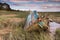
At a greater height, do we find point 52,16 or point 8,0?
point 8,0

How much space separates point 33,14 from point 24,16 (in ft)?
0.60

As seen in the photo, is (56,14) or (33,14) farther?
(56,14)

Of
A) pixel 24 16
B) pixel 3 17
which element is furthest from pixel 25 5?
pixel 3 17

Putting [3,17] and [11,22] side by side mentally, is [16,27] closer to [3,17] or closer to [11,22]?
[11,22]

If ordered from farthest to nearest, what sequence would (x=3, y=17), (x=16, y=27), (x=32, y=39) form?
1. (x=3, y=17)
2. (x=16, y=27)
3. (x=32, y=39)

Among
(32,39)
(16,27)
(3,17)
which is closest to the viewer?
(32,39)

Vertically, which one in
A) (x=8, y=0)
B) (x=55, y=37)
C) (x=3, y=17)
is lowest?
(x=55, y=37)

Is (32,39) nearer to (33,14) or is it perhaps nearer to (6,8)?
(33,14)

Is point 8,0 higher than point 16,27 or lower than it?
higher

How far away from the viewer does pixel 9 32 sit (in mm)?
2064

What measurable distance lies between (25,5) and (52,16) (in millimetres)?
355

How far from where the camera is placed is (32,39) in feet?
6.60

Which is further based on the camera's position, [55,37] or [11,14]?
[11,14]

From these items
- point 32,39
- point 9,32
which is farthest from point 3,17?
point 32,39
